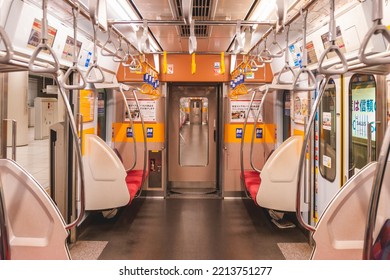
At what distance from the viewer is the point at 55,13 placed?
307 centimetres

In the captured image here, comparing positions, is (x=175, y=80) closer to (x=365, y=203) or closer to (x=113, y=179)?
(x=113, y=179)

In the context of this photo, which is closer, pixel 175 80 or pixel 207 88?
pixel 175 80

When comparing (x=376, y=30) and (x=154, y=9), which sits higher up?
(x=154, y=9)

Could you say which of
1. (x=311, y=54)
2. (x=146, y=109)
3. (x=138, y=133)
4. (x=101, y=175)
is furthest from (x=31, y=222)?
(x=146, y=109)

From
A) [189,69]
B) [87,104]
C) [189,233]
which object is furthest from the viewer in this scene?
[189,69]

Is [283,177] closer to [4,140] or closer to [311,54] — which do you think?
[311,54]

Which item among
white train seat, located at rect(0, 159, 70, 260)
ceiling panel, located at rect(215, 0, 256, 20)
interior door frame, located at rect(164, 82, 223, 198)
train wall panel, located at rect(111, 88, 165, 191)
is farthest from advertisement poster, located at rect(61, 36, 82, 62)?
interior door frame, located at rect(164, 82, 223, 198)

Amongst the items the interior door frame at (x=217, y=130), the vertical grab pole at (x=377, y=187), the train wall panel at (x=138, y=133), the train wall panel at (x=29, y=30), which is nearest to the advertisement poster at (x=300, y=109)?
the interior door frame at (x=217, y=130)

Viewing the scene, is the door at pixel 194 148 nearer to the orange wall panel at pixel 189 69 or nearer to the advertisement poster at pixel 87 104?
the orange wall panel at pixel 189 69

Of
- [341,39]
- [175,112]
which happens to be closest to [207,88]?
[175,112]

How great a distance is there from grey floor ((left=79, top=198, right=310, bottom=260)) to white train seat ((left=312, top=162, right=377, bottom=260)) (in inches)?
70.2

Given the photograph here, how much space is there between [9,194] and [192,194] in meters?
4.61

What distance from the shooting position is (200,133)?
705 cm

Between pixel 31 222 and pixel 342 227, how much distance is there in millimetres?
1711
